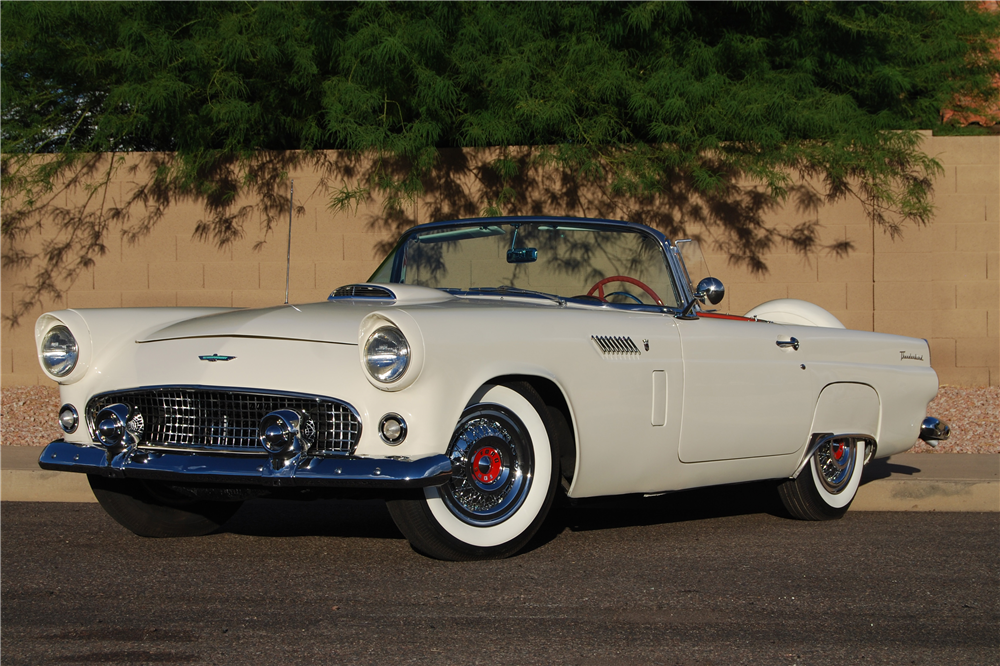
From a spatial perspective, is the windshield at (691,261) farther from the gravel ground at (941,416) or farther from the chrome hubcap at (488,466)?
the gravel ground at (941,416)

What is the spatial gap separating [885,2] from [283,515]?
7731mm

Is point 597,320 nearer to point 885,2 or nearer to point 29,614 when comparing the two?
point 29,614

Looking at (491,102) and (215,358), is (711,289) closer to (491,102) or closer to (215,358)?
(215,358)

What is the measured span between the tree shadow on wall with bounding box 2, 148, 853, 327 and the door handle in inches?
214

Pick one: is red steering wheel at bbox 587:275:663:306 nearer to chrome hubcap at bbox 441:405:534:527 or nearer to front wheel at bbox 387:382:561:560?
front wheel at bbox 387:382:561:560

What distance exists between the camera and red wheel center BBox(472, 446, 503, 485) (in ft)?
14.3

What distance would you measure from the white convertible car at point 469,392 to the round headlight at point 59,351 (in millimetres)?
12

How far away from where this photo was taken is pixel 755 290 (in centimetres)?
1120

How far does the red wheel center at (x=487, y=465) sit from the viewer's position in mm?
4348

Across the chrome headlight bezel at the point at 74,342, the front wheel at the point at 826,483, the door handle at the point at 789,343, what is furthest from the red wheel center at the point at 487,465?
the front wheel at the point at 826,483

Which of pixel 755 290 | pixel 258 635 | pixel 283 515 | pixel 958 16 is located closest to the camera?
pixel 258 635

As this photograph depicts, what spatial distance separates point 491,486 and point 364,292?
1.23 m

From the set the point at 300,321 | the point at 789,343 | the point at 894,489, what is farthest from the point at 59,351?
the point at 894,489

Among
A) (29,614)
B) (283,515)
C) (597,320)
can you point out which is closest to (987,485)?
(597,320)
